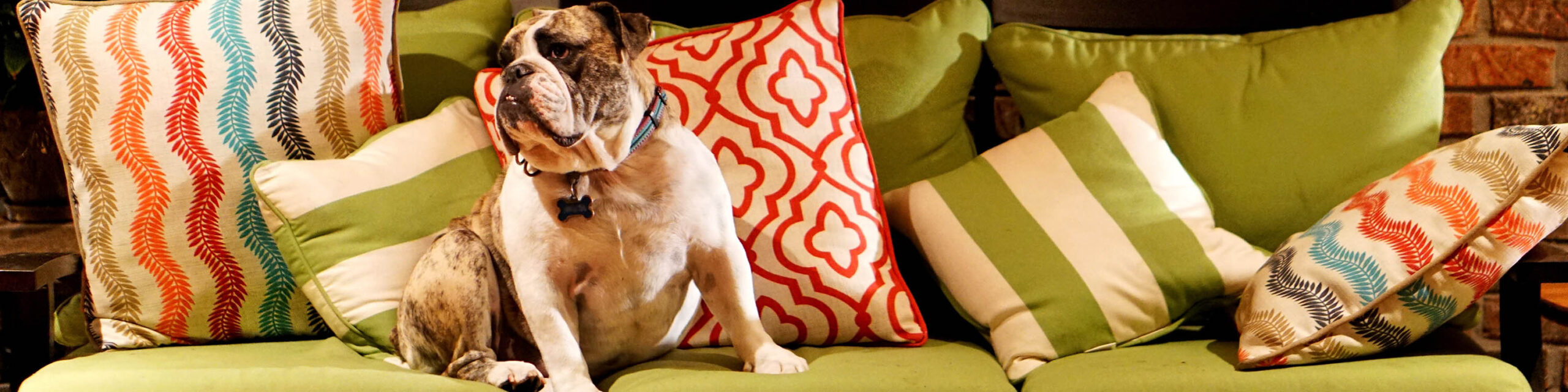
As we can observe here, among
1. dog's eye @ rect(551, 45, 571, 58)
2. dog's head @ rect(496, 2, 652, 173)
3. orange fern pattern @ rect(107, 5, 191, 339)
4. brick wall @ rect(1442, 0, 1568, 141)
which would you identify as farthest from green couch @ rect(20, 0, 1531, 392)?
brick wall @ rect(1442, 0, 1568, 141)

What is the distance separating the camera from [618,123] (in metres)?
1.28

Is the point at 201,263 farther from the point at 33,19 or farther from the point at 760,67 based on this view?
the point at 760,67

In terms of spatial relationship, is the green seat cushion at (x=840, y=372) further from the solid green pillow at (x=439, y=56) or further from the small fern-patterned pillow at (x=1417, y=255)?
the solid green pillow at (x=439, y=56)

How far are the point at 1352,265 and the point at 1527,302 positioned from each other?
0.26m

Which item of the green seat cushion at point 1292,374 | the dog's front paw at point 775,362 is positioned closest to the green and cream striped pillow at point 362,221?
the dog's front paw at point 775,362

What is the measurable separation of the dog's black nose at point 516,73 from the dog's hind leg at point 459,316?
0.93 ft

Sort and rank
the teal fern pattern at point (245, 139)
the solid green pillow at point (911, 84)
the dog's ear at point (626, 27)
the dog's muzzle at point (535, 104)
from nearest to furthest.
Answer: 1. the dog's muzzle at point (535, 104)
2. the dog's ear at point (626, 27)
3. the teal fern pattern at point (245, 139)
4. the solid green pillow at point (911, 84)

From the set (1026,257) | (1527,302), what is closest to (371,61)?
(1026,257)

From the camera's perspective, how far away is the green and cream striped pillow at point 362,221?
1441 millimetres

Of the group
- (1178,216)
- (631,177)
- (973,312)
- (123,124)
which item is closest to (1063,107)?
(1178,216)

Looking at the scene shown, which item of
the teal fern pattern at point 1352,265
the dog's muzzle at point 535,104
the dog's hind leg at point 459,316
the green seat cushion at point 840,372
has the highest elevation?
the dog's muzzle at point 535,104

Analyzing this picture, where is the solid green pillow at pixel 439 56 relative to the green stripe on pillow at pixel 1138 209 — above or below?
above

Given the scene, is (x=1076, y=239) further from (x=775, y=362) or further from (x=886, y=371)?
(x=775, y=362)

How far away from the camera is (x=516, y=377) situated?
129cm
